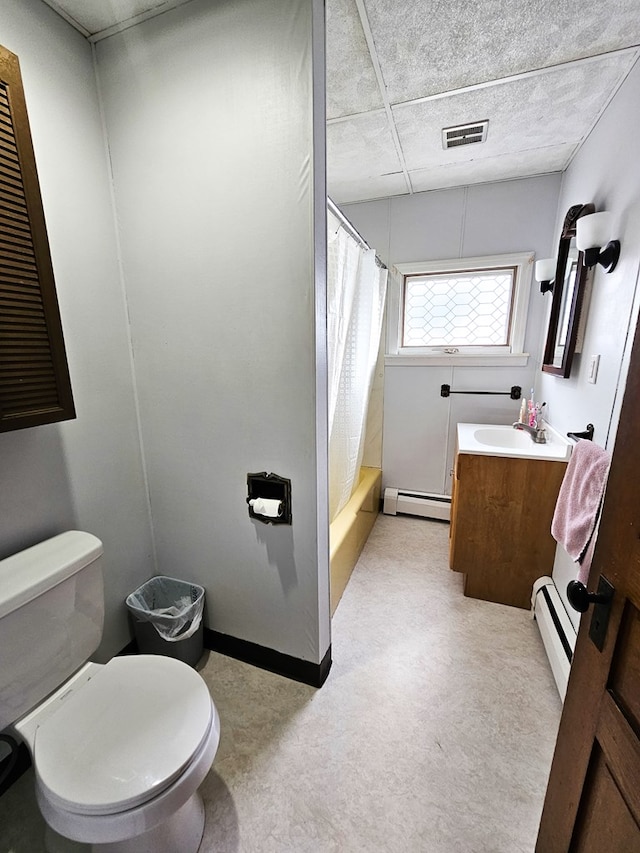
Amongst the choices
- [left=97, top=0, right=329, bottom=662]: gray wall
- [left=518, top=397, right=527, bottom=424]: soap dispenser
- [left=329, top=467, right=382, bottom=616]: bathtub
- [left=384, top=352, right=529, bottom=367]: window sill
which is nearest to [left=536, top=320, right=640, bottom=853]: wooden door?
[left=97, top=0, right=329, bottom=662]: gray wall

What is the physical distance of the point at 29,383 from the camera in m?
0.95

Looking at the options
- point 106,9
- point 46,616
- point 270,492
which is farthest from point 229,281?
point 46,616

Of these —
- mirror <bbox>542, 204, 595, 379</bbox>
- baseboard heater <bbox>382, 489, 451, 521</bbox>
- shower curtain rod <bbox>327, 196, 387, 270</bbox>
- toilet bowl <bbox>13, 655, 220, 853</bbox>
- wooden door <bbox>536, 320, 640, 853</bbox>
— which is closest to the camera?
wooden door <bbox>536, 320, 640, 853</bbox>

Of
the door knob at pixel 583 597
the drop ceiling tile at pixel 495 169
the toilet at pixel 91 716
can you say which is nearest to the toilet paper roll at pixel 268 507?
the toilet at pixel 91 716

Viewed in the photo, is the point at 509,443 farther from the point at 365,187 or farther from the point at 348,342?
the point at 365,187

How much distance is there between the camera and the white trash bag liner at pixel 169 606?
143 centimetres

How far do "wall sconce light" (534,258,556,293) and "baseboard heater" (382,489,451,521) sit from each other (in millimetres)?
1652

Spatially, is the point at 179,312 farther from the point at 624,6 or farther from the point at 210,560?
the point at 624,6

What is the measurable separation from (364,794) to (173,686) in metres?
0.73

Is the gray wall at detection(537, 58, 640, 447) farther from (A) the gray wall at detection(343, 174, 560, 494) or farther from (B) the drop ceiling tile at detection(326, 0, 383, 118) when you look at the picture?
(B) the drop ceiling tile at detection(326, 0, 383, 118)

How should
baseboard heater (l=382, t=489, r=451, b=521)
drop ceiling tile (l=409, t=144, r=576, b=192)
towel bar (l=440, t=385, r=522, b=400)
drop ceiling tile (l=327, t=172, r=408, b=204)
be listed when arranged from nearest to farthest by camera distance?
drop ceiling tile (l=409, t=144, r=576, b=192)
drop ceiling tile (l=327, t=172, r=408, b=204)
towel bar (l=440, t=385, r=522, b=400)
baseboard heater (l=382, t=489, r=451, b=521)

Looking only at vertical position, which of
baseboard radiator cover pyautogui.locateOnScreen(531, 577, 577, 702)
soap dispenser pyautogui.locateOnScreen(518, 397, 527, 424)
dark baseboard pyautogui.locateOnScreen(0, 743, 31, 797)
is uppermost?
soap dispenser pyautogui.locateOnScreen(518, 397, 527, 424)

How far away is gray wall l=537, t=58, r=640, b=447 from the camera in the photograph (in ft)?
4.28

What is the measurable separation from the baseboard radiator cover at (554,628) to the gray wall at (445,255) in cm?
110
